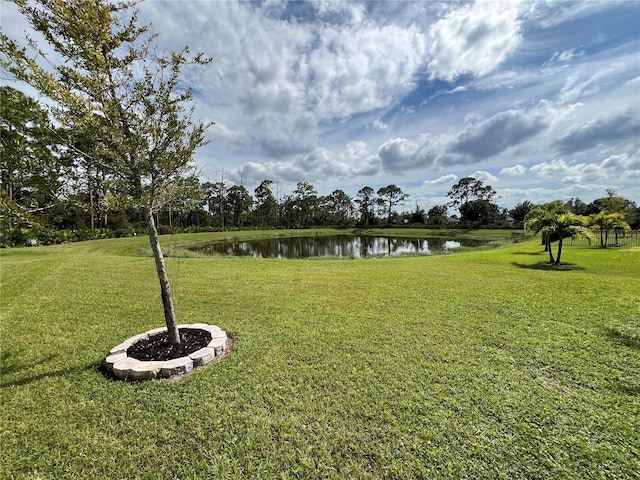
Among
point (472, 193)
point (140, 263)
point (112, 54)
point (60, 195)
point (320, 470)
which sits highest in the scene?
point (472, 193)

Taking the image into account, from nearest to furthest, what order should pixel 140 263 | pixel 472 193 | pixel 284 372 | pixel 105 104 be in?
pixel 105 104 < pixel 284 372 < pixel 140 263 < pixel 472 193

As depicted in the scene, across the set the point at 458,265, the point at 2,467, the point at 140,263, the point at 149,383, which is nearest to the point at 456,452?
the point at 149,383

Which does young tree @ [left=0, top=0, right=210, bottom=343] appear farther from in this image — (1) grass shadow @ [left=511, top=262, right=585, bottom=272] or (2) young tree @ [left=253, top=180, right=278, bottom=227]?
(2) young tree @ [left=253, top=180, right=278, bottom=227]

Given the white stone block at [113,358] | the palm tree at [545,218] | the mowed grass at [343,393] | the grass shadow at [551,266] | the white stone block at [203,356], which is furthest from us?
the palm tree at [545,218]

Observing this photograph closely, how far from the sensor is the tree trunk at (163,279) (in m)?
3.36

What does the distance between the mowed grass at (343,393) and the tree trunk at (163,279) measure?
0.75 metres

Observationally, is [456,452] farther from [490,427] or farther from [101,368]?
[101,368]

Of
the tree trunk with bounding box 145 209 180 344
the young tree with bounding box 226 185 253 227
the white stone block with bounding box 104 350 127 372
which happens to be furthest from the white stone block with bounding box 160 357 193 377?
the young tree with bounding box 226 185 253 227

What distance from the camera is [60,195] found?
9.87ft

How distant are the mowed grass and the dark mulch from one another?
1.34 feet

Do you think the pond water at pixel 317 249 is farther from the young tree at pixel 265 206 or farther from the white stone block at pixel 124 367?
the young tree at pixel 265 206

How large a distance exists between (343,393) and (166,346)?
2471 millimetres

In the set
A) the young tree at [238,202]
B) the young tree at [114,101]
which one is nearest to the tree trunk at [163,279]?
the young tree at [114,101]

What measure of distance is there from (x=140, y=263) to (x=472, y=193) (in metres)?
53.7
